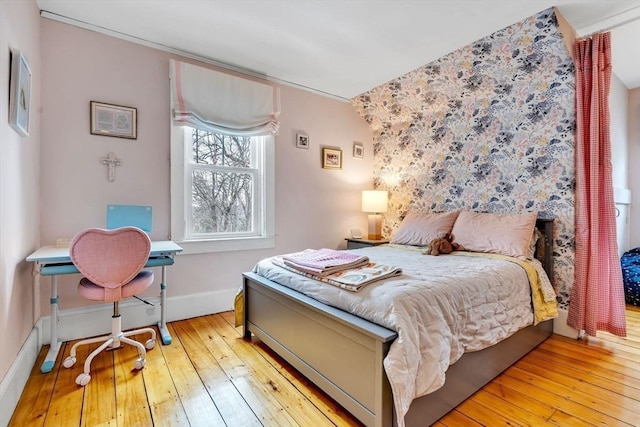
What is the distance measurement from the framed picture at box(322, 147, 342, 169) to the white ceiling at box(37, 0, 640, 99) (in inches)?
37.4

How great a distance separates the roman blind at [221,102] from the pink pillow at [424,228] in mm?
1674

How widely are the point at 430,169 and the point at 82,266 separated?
323 centimetres

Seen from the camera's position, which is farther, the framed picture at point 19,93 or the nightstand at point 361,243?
the nightstand at point 361,243

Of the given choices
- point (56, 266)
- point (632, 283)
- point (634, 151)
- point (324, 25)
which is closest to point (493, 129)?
point (324, 25)

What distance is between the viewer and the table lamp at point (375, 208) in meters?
3.76

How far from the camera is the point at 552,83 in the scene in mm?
2543

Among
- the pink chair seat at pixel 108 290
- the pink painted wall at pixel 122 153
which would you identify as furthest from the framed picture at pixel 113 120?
the pink chair seat at pixel 108 290

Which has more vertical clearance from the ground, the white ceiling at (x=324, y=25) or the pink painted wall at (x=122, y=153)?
the white ceiling at (x=324, y=25)

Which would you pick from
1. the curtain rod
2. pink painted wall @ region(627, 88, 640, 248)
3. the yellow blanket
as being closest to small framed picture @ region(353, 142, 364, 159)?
the yellow blanket

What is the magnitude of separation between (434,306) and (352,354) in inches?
17.8

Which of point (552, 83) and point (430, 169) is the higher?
point (552, 83)

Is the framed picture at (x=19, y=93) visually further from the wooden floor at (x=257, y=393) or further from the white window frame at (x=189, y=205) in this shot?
the wooden floor at (x=257, y=393)

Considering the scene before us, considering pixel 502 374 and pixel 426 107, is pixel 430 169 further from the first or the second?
pixel 502 374

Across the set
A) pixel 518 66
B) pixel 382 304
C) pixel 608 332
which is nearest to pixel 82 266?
pixel 382 304
